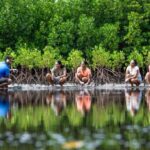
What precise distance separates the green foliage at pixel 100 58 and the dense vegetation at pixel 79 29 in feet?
0.15

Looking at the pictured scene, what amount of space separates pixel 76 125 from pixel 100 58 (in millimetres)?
19303

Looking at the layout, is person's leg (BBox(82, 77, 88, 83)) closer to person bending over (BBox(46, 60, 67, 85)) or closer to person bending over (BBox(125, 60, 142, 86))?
person bending over (BBox(46, 60, 67, 85))

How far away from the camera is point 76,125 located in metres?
9.41

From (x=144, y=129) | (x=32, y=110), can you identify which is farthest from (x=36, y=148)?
(x=32, y=110)

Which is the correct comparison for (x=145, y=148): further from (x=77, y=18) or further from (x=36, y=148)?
(x=77, y=18)

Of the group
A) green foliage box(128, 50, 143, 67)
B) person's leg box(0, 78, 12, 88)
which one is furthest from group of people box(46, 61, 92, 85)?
green foliage box(128, 50, 143, 67)

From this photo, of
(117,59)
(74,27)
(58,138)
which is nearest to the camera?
(58,138)

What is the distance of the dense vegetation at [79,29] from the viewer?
99.6 ft

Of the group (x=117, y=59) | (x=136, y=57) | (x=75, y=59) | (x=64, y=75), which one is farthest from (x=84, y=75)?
(x=136, y=57)

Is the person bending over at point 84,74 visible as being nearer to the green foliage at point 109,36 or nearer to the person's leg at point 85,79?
the person's leg at point 85,79

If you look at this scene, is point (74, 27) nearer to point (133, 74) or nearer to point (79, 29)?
point (79, 29)

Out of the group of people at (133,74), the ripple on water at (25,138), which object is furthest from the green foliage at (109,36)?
the ripple on water at (25,138)

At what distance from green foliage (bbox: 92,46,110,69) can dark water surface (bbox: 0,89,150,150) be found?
14.7 m

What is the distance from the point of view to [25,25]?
31516 mm
